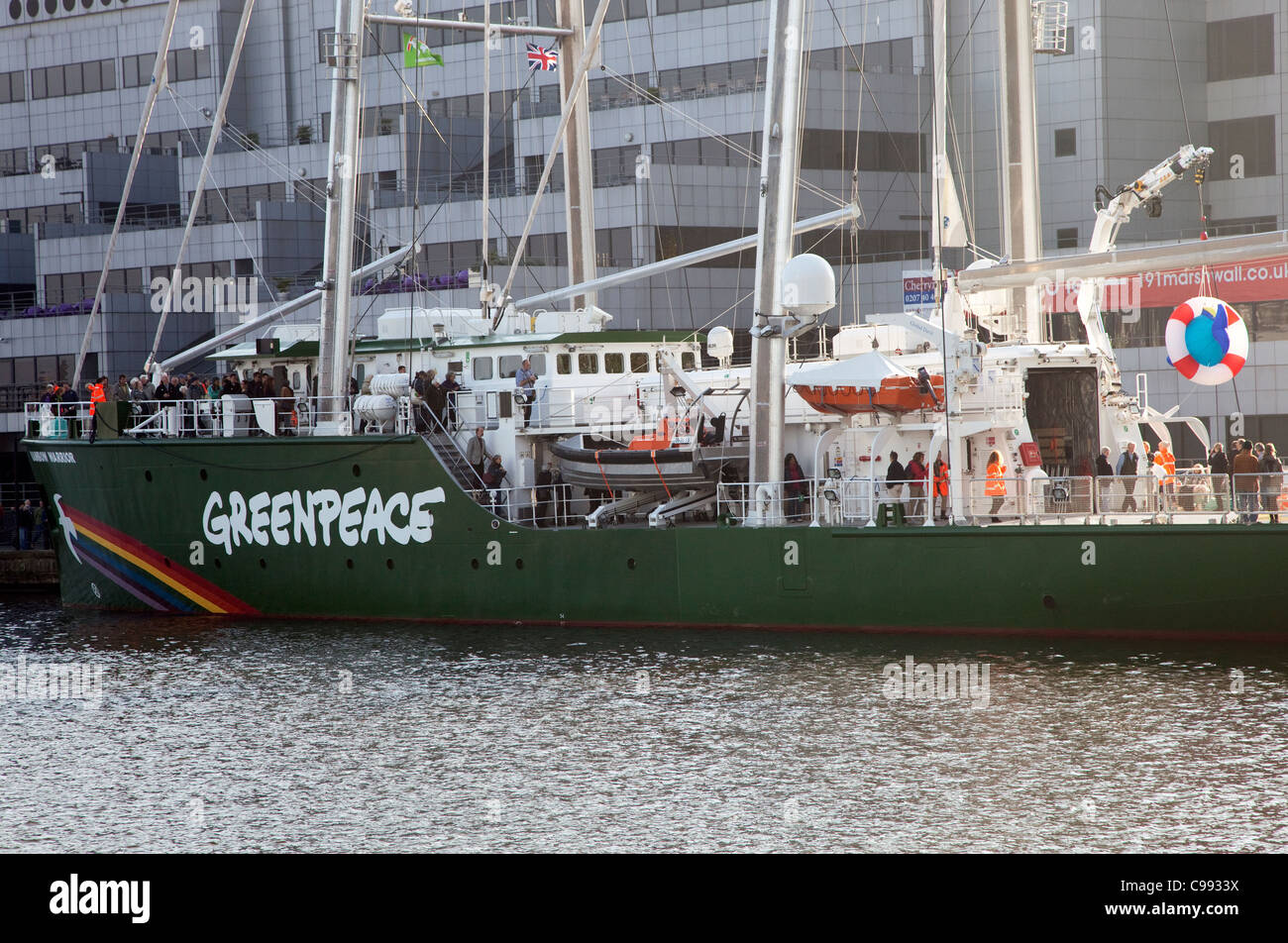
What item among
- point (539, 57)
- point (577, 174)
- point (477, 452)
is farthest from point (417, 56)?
point (477, 452)

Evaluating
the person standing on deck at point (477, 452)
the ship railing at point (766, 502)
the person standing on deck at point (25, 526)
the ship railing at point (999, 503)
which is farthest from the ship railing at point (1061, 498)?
the person standing on deck at point (25, 526)

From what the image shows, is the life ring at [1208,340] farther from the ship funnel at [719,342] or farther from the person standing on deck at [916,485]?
the ship funnel at [719,342]

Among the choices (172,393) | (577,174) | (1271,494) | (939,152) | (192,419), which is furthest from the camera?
(577,174)

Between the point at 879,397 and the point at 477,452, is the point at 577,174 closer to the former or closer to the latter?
the point at 477,452

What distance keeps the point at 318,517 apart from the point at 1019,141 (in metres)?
14.0

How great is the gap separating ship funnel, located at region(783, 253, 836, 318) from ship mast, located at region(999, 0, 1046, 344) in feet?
17.7

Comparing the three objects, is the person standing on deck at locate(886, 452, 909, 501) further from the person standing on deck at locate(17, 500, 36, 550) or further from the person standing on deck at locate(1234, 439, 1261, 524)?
the person standing on deck at locate(17, 500, 36, 550)

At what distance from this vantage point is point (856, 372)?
25094 millimetres

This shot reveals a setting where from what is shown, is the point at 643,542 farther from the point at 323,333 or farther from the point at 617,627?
the point at 323,333

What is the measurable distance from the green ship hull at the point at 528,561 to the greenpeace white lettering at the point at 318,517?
33mm

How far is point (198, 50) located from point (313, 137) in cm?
668

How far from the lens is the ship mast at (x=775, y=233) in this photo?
2502 cm

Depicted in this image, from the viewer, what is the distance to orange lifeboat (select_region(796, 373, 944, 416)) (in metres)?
25.2
